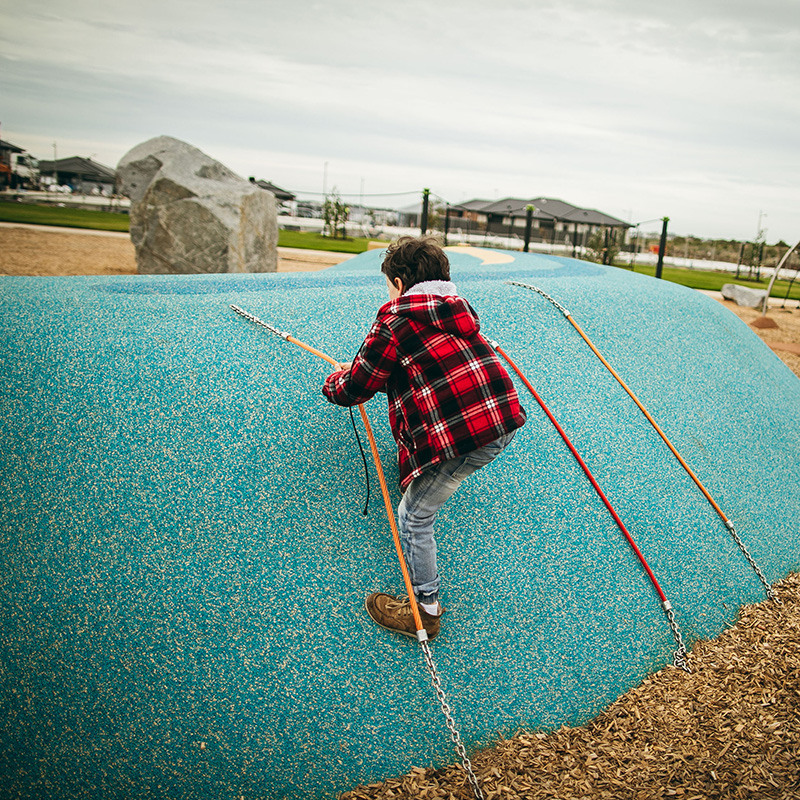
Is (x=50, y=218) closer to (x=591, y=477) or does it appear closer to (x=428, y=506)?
(x=591, y=477)

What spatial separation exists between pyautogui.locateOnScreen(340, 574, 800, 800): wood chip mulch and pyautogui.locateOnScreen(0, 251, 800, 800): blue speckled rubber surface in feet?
0.30

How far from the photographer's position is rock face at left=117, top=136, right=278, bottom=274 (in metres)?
8.32

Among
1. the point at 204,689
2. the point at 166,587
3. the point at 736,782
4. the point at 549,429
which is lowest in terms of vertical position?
the point at 736,782

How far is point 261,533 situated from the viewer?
2604 millimetres

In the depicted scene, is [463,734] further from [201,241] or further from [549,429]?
[201,241]

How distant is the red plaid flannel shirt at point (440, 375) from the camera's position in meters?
2.14

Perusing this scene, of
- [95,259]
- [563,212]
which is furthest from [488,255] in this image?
[563,212]

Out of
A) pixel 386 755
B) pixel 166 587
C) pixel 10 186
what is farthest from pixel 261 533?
pixel 10 186

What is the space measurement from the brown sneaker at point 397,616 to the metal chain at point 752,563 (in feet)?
6.29

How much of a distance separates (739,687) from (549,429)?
1437 millimetres

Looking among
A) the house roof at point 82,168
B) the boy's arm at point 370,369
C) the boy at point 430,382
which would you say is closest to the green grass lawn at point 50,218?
the house roof at point 82,168

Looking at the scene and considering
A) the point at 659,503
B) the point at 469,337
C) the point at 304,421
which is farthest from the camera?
the point at 659,503

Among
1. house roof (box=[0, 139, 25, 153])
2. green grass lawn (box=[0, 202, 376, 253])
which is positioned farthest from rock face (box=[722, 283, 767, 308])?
house roof (box=[0, 139, 25, 153])

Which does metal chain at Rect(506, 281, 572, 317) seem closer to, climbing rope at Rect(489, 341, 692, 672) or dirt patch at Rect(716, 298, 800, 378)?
climbing rope at Rect(489, 341, 692, 672)
